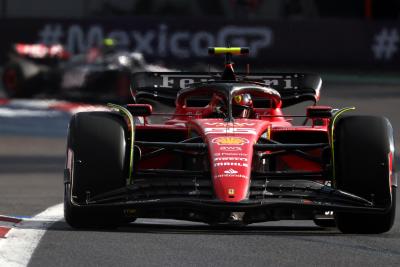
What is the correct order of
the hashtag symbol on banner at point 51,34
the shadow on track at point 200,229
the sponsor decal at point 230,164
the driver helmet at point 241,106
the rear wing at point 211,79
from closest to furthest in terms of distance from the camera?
1. the sponsor decal at point 230,164
2. the shadow on track at point 200,229
3. the driver helmet at point 241,106
4. the rear wing at point 211,79
5. the hashtag symbol on banner at point 51,34

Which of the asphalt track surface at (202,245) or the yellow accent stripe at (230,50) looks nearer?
the asphalt track surface at (202,245)

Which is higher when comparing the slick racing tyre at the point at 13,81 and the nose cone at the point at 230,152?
the nose cone at the point at 230,152

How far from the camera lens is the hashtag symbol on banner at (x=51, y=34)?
32875 millimetres

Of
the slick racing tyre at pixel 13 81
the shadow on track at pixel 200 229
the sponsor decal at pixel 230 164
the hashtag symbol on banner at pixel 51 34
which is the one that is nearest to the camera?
the sponsor decal at pixel 230 164

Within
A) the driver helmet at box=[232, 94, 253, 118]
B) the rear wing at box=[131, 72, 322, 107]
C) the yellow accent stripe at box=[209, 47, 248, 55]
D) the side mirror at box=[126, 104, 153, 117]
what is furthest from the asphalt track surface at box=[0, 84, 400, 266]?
the yellow accent stripe at box=[209, 47, 248, 55]

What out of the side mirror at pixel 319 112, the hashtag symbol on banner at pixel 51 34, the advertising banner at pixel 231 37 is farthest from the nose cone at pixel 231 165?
the hashtag symbol on banner at pixel 51 34

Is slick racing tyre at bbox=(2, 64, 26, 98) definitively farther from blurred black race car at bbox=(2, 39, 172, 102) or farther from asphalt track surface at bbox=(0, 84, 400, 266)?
asphalt track surface at bbox=(0, 84, 400, 266)

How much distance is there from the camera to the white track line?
26.7ft

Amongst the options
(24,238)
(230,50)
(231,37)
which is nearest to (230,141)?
(24,238)

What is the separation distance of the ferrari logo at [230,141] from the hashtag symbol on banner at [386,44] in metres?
23.5

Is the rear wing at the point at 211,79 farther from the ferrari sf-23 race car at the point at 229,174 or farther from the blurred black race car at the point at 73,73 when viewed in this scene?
the blurred black race car at the point at 73,73

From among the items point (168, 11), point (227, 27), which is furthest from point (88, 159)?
point (168, 11)

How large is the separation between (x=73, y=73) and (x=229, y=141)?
51.9ft

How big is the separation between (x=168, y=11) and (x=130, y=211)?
26711 millimetres
